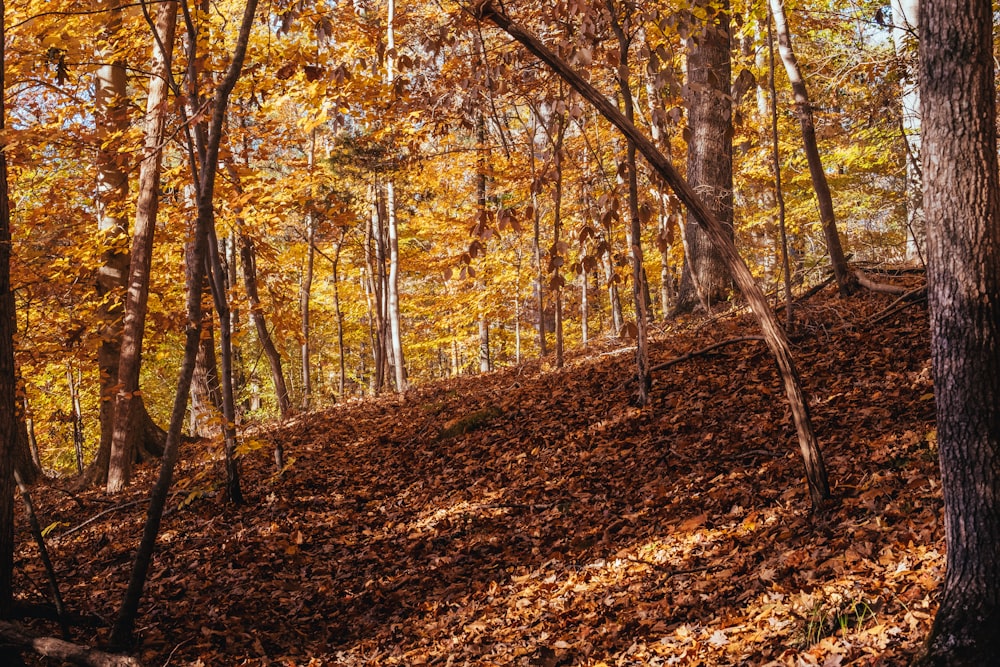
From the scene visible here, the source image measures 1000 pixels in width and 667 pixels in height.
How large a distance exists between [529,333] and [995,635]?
96.2ft

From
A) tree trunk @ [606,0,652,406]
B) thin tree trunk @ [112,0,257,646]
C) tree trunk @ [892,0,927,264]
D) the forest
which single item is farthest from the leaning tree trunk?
tree trunk @ [892,0,927,264]


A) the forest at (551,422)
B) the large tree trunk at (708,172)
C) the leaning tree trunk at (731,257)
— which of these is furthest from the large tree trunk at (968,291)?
the large tree trunk at (708,172)

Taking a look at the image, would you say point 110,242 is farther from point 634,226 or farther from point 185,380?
point 634,226

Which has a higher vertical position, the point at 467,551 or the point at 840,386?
the point at 840,386

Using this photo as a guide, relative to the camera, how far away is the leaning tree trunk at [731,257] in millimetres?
4785

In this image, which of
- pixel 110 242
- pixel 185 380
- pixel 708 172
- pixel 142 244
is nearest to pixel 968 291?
pixel 185 380

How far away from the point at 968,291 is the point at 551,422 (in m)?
6.01

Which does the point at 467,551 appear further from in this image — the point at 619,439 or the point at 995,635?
the point at 995,635

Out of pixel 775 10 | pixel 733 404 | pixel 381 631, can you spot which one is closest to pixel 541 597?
pixel 381 631

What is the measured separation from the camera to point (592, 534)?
600 centimetres

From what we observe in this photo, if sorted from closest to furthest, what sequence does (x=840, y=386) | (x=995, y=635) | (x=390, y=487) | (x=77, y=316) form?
(x=995, y=635), (x=840, y=386), (x=390, y=487), (x=77, y=316)

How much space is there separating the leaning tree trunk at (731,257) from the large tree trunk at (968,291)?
1.73 m

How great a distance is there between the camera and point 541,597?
206 inches

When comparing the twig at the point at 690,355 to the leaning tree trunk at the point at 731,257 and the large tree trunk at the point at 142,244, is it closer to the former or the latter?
the leaning tree trunk at the point at 731,257
